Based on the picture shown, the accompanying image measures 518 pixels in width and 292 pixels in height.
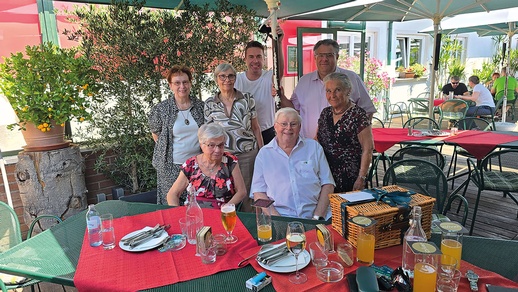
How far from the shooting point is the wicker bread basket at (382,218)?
4.95ft

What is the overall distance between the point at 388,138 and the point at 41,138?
3.75m

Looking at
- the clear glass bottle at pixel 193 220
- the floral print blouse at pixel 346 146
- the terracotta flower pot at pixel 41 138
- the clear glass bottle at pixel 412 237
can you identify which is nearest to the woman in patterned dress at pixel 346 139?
the floral print blouse at pixel 346 146

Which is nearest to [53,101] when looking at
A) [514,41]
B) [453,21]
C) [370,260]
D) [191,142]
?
[191,142]

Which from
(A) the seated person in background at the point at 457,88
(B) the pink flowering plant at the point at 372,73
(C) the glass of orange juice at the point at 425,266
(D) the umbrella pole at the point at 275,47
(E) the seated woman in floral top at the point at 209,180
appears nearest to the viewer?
(C) the glass of orange juice at the point at 425,266

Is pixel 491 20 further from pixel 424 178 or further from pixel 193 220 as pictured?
pixel 193 220

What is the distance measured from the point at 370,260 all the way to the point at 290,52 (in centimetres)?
674

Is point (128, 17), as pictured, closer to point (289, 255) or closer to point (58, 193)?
point (58, 193)

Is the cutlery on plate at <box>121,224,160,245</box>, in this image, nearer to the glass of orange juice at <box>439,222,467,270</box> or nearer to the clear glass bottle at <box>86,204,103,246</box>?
the clear glass bottle at <box>86,204,103,246</box>

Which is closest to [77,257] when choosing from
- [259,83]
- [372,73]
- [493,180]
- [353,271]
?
[353,271]

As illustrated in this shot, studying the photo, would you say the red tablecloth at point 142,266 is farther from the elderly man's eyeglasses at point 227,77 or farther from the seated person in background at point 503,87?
the seated person in background at point 503,87

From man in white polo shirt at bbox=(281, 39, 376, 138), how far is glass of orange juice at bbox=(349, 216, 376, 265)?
1791mm

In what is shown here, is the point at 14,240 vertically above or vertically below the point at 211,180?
below

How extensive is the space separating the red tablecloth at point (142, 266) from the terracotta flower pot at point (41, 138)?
1921 mm

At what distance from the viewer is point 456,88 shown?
27.5 feet
